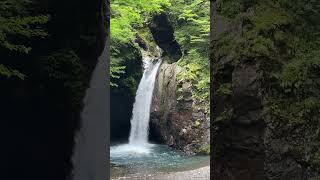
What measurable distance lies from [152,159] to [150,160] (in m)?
0.26

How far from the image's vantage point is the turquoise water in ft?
48.5

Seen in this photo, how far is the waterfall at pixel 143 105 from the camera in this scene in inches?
870

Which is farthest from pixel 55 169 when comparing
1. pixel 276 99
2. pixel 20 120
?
pixel 276 99

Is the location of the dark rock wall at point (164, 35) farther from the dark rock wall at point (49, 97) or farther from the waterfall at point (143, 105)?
the dark rock wall at point (49, 97)

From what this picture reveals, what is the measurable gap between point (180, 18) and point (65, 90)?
16.7 metres

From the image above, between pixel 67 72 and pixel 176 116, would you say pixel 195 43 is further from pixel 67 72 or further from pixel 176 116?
pixel 67 72

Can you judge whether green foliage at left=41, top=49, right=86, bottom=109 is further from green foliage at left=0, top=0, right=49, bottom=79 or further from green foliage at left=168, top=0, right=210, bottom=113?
green foliage at left=168, top=0, right=210, bottom=113

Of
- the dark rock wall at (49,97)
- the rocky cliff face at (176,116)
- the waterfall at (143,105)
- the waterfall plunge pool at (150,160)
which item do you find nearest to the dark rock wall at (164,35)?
the rocky cliff face at (176,116)

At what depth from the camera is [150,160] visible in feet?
54.3

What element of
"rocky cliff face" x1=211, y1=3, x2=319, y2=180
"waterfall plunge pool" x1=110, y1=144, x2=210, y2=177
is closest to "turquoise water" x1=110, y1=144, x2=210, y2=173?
"waterfall plunge pool" x1=110, y1=144, x2=210, y2=177

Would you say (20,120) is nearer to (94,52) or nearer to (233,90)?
(94,52)

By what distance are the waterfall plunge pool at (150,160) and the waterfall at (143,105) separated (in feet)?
3.19

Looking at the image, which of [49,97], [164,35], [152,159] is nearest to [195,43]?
[164,35]

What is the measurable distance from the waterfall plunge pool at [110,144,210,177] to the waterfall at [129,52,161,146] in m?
0.97
